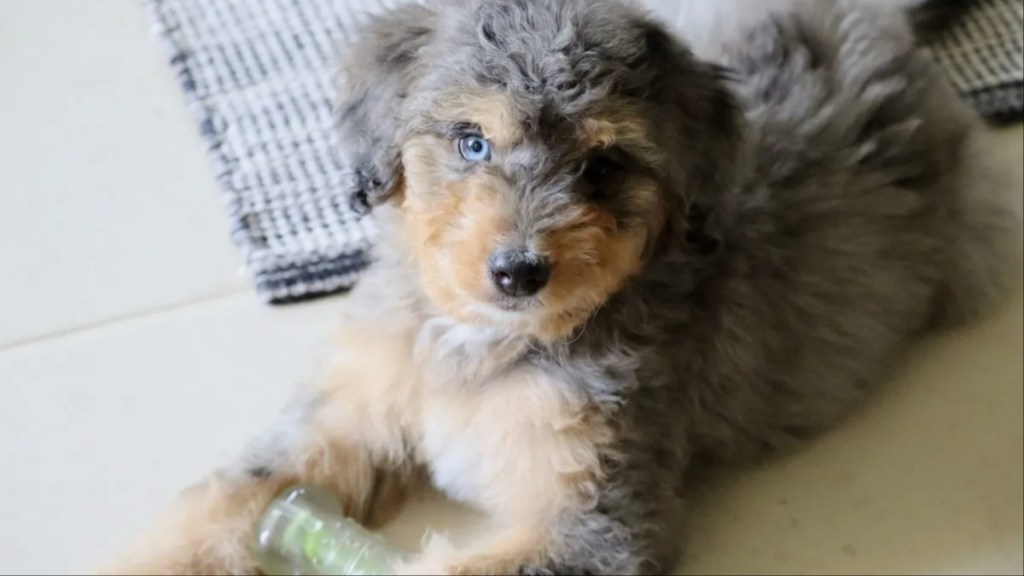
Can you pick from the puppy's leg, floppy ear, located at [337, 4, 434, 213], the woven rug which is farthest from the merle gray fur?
the woven rug

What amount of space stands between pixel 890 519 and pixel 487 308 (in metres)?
0.78

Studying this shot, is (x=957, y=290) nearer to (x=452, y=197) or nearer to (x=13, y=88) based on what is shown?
(x=452, y=197)

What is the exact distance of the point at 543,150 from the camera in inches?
59.3

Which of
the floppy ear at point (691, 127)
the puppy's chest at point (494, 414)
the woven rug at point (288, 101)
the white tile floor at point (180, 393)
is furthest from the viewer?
the woven rug at point (288, 101)

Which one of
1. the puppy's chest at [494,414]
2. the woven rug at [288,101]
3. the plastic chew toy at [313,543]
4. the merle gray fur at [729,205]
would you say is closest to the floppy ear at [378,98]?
the merle gray fur at [729,205]

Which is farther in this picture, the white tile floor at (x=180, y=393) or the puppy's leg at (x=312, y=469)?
the white tile floor at (x=180, y=393)

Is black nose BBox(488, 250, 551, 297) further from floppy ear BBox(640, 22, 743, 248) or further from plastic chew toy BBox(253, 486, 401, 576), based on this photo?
plastic chew toy BBox(253, 486, 401, 576)

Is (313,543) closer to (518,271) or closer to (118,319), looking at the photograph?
(518,271)

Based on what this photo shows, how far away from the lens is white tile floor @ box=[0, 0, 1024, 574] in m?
1.87

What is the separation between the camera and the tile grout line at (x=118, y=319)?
2072 millimetres

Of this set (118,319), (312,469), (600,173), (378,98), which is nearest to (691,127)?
(600,173)

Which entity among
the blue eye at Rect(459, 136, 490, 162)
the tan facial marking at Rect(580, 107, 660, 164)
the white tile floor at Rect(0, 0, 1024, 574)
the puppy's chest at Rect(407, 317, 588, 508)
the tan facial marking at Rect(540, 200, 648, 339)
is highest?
the tan facial marking at Rect(580, 107, 660, 164)

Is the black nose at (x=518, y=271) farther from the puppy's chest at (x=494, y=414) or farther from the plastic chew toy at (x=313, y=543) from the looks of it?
the plastic chew toy at (x=313, y=543)

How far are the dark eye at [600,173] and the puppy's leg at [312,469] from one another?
0.38m
